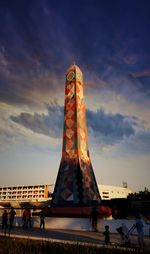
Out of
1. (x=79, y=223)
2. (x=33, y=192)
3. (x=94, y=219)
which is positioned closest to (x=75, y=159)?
(x=79, y=223)

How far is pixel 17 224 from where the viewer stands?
24672 mm

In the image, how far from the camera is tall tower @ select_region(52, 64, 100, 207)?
1252 inches

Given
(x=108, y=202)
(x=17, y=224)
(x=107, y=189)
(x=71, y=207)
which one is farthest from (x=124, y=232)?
(x=107, y=189)

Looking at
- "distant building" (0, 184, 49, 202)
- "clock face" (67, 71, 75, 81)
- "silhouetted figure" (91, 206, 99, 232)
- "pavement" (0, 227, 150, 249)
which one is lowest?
"pavement" (0, 227, 150, 249)

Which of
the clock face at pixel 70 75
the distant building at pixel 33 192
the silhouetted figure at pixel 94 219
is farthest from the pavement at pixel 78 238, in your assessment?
the distant building at pixel 33 192

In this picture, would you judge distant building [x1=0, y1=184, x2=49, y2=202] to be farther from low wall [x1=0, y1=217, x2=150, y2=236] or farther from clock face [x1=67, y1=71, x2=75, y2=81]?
low wall [x1=0, y1=217, x2=150, y2=236]

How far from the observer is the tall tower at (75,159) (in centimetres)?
3180

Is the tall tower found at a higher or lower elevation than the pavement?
higher

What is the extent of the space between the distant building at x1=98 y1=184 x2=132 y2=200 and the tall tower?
284 feet

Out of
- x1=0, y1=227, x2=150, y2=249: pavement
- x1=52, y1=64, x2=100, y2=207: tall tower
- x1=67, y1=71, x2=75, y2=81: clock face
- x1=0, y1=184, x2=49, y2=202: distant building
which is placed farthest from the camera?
x1=0, y1=184, x2=49, y2=202: distant building

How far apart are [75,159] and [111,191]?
314 feet

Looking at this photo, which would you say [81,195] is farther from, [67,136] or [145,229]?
[145,229]

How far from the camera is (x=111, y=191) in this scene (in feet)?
407

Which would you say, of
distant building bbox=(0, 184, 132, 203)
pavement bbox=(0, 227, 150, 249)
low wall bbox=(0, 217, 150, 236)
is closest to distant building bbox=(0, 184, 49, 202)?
distant building bbox=(0, 184, 132, 203)
